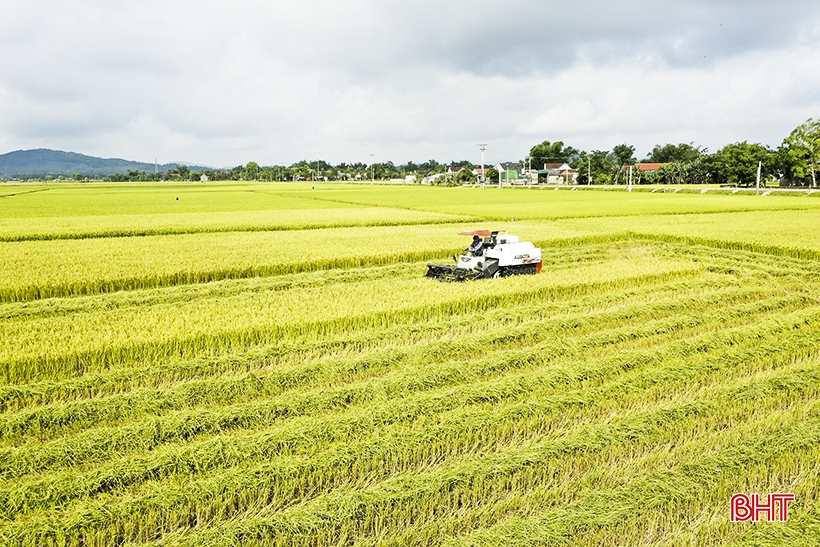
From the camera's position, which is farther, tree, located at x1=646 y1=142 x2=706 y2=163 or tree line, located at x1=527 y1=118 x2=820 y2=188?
tree, located at x1=646 y1=142 x2=706 y2=163

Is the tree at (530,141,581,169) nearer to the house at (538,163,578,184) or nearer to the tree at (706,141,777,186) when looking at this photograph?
the house at (538,163,578,184)

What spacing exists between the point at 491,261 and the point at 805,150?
77.3m

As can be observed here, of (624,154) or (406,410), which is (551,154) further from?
(406,410)

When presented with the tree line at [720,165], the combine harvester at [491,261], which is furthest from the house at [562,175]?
the combine harvester at [491,261]

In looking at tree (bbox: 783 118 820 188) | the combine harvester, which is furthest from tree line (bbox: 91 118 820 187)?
the combine harvester

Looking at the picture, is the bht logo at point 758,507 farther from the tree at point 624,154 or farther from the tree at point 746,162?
the tree at point 624,154

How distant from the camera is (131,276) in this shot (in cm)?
1460

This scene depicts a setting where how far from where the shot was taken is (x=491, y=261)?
14641 millimetres

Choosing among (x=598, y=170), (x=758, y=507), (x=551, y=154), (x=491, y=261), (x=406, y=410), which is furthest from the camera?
(x=551, y=154)

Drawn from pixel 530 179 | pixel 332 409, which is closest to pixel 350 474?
pixel 332 409

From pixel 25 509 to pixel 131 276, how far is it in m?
10.8

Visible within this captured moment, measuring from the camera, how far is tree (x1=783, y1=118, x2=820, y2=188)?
70250 mm

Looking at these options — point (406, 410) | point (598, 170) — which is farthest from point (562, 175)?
point (406, 410)

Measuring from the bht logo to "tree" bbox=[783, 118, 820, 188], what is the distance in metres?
82.8
